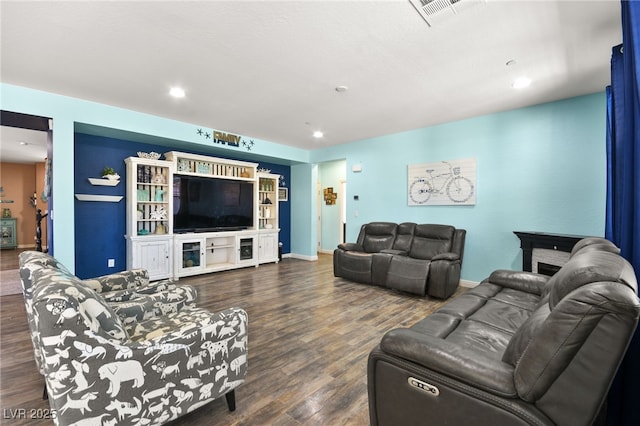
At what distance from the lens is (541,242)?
3391mm

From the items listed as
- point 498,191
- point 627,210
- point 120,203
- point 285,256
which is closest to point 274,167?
point 285,256

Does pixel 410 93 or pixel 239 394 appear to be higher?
pixel 410 93

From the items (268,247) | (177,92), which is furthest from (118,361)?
(268,247)

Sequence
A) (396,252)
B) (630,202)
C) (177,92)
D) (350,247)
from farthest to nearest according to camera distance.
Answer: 1. (350,247)
2. (396,252)
3. (177,92)
4. (630,202)

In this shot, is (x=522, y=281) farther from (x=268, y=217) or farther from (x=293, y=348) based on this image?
(x=268, y=217)

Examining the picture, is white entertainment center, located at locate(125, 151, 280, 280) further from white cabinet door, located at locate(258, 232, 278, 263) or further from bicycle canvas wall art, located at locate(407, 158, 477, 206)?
bicycle canvas wall art, located at locate(407, 158, 477, 206)

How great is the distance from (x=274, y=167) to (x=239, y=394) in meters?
5.62

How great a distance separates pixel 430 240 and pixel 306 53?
10.7ft

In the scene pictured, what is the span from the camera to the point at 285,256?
23.1ft

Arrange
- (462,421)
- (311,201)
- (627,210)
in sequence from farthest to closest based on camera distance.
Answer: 1. (311,201)
2. (627,210)
3. (462,421)

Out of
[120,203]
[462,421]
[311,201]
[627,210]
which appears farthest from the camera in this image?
[311,201]

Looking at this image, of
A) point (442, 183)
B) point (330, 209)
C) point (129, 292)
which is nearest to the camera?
point (129, 292)

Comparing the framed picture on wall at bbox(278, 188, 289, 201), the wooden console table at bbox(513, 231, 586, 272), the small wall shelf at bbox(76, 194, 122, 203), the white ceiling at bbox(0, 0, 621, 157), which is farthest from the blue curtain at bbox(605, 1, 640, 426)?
the framed picture on wall at bbox(278, 188, 289, 201)

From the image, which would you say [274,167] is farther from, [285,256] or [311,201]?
[285,256]
